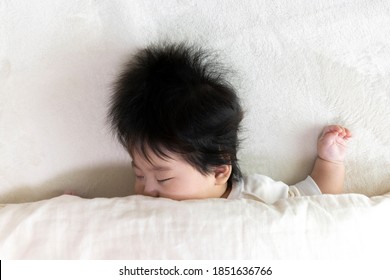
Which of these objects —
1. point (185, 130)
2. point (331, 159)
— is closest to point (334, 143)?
point (331, 159)

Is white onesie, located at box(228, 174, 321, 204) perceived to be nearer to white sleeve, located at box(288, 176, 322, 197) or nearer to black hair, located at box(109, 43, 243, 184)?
white sleeve, located at box(288, 176, 322, 197)

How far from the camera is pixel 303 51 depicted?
89 centimetres

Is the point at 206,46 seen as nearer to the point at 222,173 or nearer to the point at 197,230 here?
the point at 222,173

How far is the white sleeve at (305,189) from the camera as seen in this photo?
914mm

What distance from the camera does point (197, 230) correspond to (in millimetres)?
741

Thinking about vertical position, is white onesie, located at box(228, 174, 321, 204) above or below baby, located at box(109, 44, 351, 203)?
below

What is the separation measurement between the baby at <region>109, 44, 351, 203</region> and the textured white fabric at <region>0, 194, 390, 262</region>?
7 centimetres

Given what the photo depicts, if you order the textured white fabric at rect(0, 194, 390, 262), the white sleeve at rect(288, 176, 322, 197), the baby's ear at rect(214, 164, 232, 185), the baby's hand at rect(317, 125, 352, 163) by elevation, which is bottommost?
the textured white fabric at rect(0, 194, 390, 262)

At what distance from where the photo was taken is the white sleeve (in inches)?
36.0

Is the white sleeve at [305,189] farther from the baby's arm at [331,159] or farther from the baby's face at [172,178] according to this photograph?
the baby's face at [172,178]

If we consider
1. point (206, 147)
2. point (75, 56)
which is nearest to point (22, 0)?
point (75, 56)

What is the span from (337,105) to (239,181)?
293mm

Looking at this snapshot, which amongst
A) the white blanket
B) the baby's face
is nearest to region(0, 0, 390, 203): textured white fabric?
the white blanket

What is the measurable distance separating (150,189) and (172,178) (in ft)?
0.21
